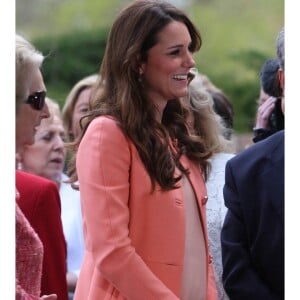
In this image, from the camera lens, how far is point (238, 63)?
12883 mm

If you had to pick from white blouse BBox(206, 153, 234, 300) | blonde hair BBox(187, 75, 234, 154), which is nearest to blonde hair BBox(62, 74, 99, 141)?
blonde hair BBox(187, 75, 234, 154)

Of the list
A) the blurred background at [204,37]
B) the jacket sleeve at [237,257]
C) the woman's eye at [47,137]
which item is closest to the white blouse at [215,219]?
the jacket sleeve at [237,257]

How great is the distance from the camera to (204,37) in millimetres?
13375

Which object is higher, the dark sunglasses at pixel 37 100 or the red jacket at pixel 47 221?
the dark sunglasses at pixel 37 100

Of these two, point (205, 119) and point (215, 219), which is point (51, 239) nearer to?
point (215, 219)

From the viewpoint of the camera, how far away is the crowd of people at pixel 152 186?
10.1 feet

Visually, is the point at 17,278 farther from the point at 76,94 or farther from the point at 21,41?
the point at 76,94

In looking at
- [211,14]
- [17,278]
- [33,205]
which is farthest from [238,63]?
[17,278]

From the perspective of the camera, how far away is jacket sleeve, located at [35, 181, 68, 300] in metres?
3.82

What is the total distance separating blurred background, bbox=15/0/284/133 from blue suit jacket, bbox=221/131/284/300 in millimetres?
7887

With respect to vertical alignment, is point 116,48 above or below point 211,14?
above

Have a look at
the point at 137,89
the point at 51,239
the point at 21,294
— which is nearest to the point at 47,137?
the point at 51,239

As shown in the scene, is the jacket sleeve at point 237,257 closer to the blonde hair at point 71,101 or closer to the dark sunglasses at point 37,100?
the dark sunglasses at point 37,100
